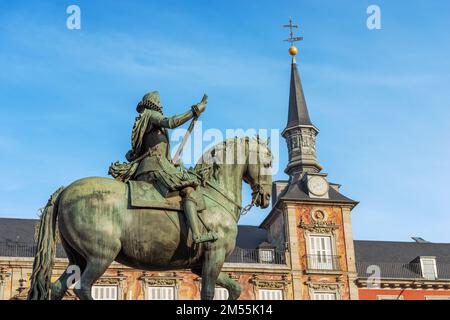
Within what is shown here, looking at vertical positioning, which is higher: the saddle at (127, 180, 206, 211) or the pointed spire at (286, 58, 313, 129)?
the pointed spire at (286, 58, 313, 129)

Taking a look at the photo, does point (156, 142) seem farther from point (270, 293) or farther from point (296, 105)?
point (296, 105)

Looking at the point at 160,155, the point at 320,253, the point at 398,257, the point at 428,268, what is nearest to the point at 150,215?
the point at 160,155

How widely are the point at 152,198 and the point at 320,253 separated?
3182 centimetres

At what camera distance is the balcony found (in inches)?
1515

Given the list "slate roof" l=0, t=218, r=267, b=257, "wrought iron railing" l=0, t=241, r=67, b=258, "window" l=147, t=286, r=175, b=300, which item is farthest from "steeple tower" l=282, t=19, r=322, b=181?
"wrought iron railing" l=0, t=241, r=67, b=258

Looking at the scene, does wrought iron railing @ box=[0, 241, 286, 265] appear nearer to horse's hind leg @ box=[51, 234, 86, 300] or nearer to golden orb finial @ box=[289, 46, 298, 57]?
golden orb finial @ box=[289, 46, 298, 57]

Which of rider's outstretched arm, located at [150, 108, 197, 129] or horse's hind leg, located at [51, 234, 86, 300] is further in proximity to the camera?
rider's outstretched arm, located at [150, 108, 197, 129]

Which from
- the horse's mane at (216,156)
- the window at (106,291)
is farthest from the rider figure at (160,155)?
the window at (106,291)

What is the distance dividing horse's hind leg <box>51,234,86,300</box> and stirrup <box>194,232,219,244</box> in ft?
4.49

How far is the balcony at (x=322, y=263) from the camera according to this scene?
38.5 metres

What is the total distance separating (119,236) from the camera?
7934mm
